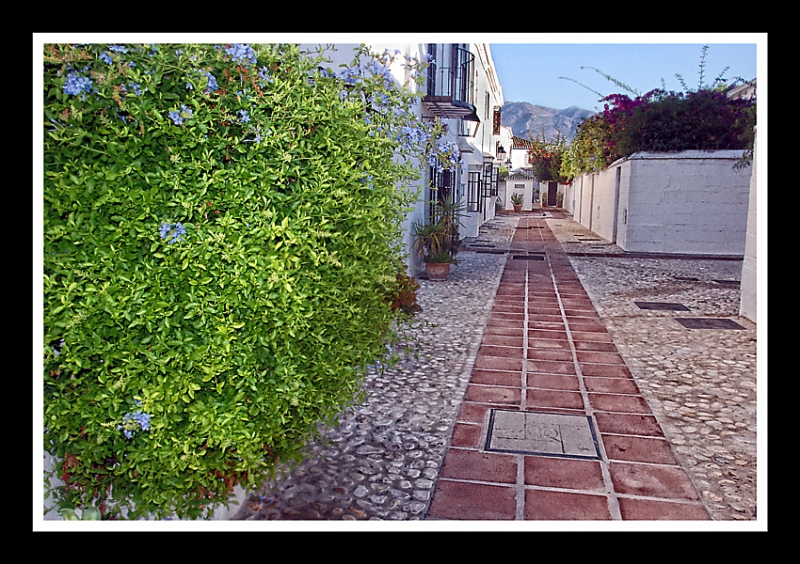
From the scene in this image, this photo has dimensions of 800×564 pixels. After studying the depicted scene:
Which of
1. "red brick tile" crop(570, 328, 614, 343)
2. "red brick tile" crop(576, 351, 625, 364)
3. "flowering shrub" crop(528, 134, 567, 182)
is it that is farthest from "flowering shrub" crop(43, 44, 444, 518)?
"flowering shrub" crop(528, 134, 567, 182)

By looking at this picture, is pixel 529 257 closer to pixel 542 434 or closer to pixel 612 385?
pixel 612 385

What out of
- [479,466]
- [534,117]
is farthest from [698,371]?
[534,117]

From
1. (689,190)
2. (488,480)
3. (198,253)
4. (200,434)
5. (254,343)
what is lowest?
(488,480)

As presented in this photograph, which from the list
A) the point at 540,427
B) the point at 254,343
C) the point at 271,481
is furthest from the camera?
the point at 540,427

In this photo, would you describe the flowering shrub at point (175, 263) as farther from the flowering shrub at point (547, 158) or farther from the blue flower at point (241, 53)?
the flowering shrub at point (547, 158)

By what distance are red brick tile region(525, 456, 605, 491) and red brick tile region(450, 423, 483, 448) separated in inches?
12.3

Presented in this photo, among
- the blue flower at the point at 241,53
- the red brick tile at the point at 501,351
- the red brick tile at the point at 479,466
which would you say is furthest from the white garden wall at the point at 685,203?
the blue flower at the point at 241,53

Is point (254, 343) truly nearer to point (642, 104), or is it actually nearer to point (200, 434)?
point (200, 434)

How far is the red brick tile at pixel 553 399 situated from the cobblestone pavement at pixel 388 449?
0.45 meters

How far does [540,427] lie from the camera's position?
3658 millimetres

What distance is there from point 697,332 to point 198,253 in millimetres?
5359

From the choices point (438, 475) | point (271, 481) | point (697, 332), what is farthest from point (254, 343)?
point (697, 332)

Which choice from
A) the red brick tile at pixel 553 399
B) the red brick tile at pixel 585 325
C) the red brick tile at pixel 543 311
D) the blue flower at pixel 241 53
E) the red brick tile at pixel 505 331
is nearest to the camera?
the blue flower at pixel 241 53

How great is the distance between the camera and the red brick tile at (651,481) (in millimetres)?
2885
